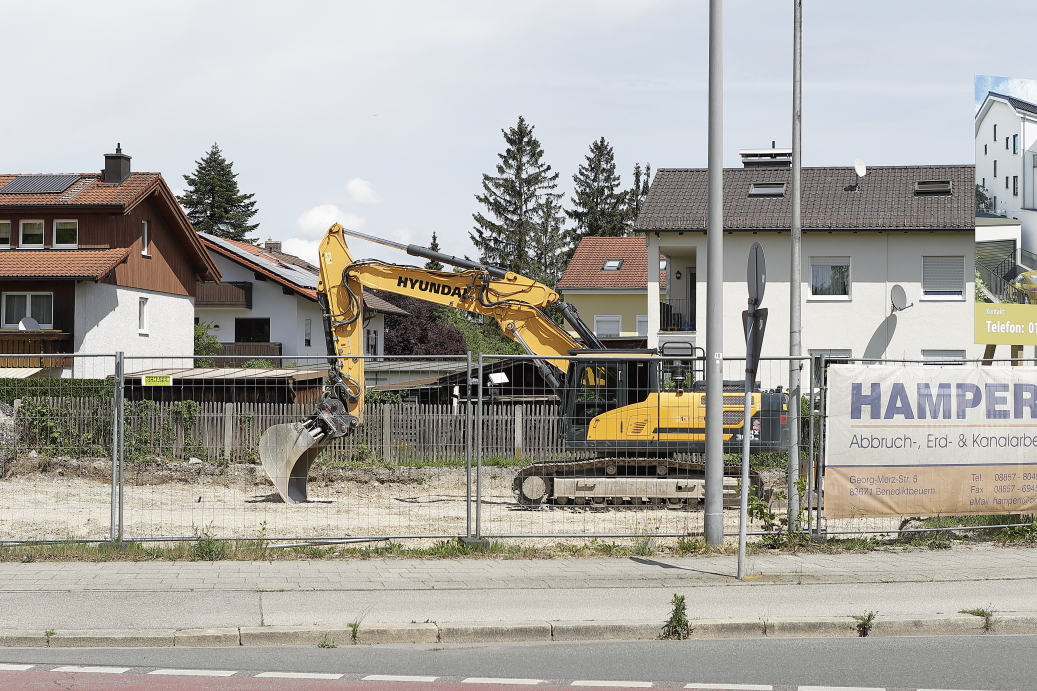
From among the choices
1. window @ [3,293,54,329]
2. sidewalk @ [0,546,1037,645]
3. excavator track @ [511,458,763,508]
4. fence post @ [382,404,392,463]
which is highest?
window @ [3,293,54,329]

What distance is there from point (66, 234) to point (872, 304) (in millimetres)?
25767

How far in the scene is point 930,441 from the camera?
12031 millimetres

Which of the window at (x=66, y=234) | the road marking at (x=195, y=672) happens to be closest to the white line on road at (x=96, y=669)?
the road marking at (x=195, y=672)

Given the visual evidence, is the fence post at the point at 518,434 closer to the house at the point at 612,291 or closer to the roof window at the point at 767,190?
the roof window at the point at 767,190

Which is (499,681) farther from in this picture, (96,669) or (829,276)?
(829,276)

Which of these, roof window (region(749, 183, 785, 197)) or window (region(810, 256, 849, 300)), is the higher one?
roof window (region(749, 183, 785, 197))

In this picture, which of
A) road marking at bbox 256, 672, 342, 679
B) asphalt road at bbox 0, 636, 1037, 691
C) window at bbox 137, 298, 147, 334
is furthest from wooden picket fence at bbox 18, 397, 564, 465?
window at bbox 137, 298, 147, 334

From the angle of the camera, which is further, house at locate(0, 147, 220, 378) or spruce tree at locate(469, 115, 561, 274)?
spruce tree at locate(469, 115, 561, 274)

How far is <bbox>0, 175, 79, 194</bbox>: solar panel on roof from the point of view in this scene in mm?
35781

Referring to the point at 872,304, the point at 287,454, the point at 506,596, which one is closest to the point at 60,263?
the point at 287,454

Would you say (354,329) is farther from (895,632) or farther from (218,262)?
(218,262)

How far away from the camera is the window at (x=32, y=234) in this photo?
1388 inches

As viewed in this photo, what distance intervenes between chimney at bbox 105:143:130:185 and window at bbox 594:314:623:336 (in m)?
24.4

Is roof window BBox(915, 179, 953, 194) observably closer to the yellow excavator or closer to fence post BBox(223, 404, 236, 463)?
the yellow excavator
